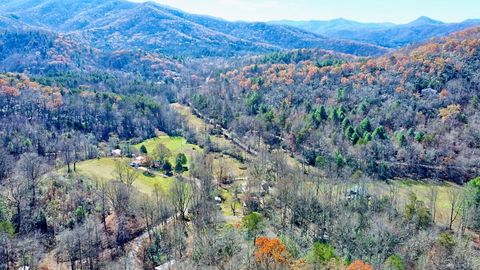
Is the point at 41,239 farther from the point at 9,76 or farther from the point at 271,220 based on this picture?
the point at 9,76

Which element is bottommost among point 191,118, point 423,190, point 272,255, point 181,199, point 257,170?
point 191,118

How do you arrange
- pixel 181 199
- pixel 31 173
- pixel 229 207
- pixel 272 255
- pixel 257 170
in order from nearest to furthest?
pixel 272 255, pixel 31 173, pixel 181 199, pixel 229 207, pixel 257 170

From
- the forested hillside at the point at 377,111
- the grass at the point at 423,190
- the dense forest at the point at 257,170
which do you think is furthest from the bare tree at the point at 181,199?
the grass at the point at 423,190

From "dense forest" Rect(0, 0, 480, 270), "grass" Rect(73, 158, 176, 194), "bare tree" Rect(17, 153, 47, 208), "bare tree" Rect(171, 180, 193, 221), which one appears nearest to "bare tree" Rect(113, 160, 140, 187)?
"dense forest" Rect(0, 0, 480, 270)

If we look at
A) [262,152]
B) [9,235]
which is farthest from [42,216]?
[262,152]

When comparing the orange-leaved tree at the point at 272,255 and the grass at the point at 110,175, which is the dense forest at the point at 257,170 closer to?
the orange-leaved tree at the point at 272,255

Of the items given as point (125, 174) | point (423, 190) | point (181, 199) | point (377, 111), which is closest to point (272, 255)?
point (181, 199)

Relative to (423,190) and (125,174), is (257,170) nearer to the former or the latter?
(125,174)
